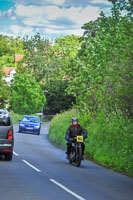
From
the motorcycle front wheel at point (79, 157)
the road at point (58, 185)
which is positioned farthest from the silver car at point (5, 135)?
the motorcycle front wheel at point (79, 157)

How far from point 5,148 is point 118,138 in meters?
4.65

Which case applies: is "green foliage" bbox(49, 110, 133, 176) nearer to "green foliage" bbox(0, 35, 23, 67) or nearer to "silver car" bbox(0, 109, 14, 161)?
"silver car" bbox(0, 109, 14, 161)

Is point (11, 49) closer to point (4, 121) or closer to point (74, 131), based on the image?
point (74, 131)

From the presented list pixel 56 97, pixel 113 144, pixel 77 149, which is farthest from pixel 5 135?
pixel 56 97

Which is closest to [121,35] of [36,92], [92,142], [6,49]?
[92,142]

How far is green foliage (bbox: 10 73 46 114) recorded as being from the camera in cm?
8456

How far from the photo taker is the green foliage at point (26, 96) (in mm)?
84562

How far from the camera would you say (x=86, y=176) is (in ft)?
44.9

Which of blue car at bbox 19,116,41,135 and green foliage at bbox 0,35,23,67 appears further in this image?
green foliage at bbox 0,35,23,67

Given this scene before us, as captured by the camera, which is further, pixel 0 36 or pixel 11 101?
pixel 0 36

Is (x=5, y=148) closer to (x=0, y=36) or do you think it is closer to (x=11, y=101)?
(x=11, y=101)

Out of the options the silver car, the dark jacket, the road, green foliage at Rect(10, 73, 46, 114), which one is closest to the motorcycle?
the dark jacket

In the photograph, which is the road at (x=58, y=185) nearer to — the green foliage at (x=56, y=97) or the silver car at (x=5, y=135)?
the silver car at (x=5, y=135)

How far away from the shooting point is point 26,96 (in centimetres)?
8544
